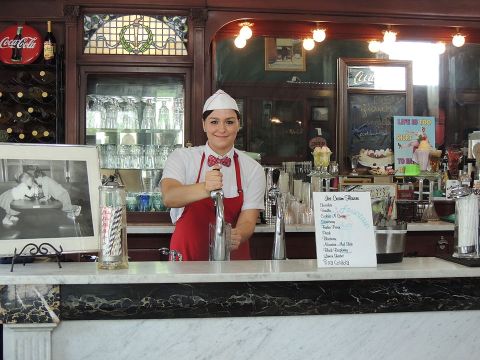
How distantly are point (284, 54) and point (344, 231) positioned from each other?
14.3 feet

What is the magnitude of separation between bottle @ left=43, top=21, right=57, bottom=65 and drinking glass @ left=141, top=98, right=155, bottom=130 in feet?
2.54

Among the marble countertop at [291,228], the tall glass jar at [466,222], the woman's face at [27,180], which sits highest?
the woman's face at [27,180]

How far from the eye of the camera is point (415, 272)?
2.32m

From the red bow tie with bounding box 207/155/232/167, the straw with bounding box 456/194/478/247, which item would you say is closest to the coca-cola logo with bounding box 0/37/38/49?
the red bow tie with bounding box 207/155/232/167

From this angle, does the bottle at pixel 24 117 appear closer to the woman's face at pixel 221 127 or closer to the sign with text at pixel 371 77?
the woman's face at pixel 221 127

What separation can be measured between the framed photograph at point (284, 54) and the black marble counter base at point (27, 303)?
460 cm

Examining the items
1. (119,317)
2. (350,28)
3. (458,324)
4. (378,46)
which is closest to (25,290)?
(119,317)

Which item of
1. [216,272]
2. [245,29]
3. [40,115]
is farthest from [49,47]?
[216,272]

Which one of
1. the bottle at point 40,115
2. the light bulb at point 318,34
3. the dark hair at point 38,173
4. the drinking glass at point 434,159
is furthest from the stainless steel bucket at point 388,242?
the bottle at point 40,115

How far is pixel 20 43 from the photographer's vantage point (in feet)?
16.8

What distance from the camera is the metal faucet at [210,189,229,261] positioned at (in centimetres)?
261

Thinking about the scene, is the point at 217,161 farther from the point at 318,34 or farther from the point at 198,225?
the point at 318,34

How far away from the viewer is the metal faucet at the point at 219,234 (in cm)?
261

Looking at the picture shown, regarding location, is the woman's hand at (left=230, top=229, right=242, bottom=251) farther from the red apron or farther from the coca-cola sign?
the coca-cola sign
